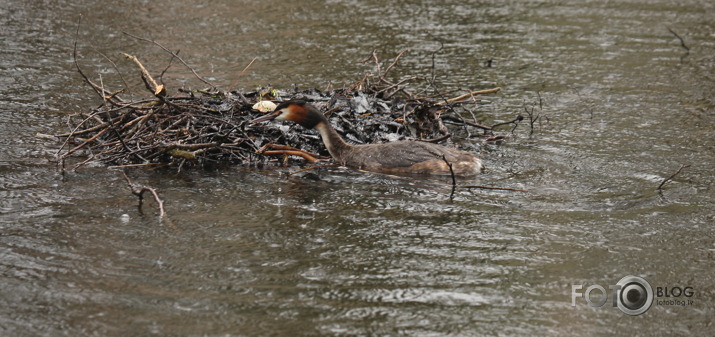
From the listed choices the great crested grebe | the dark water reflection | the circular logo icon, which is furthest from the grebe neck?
the circular logo icon

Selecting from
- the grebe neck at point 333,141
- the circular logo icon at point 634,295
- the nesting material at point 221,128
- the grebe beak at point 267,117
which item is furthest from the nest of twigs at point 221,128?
the circular logo icon at point 634,295

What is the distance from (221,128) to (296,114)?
2.80ft

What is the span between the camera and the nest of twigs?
30.0 feet

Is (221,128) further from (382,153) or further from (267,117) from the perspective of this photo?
(382,153)

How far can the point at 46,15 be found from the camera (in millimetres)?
16172

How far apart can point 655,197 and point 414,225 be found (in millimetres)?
2475

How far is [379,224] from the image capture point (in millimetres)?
7602

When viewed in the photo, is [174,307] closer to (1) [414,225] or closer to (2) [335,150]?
(1) [414,225]

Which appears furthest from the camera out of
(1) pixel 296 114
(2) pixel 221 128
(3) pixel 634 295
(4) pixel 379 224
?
(2) pixel 221 128

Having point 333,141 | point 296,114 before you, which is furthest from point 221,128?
point 333,141

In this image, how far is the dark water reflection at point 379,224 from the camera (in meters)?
5.93

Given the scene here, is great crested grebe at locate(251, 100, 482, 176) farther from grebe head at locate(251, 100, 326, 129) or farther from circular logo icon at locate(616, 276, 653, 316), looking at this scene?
circular logo icon at locate(616, 276, 653, 316)

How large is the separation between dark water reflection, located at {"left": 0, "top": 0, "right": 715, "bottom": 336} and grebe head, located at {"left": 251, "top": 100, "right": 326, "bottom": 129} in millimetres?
594

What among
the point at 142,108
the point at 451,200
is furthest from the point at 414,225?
the point at 142,108
